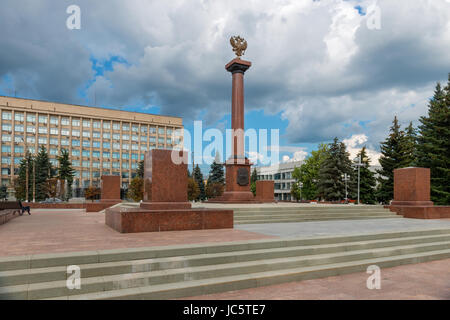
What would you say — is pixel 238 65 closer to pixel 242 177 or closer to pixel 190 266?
pixel 242 177

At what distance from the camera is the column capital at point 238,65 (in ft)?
64.1

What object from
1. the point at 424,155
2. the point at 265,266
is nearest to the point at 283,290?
the point at 265,266

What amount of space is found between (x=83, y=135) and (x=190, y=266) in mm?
83002

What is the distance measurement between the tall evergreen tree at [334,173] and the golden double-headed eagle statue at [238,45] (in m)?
30.3

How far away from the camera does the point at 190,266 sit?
19.5 ft

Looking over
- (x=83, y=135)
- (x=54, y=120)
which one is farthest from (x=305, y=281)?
(x=54, y=120)

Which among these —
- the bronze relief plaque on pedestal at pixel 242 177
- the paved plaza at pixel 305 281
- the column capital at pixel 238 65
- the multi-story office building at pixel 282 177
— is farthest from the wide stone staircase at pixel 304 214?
the multi-story office building at pixel 282 177

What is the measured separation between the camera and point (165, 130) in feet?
303

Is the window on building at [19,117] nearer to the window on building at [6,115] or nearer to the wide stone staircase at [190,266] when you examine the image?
the window on building at [6,115]

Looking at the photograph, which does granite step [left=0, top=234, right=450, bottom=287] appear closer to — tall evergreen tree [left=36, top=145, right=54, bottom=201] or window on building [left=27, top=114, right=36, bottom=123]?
tall evergreen tree [left=36, top=145, right=54, bottom=201]

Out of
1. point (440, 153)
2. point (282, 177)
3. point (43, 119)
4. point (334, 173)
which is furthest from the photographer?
point (282, 177)

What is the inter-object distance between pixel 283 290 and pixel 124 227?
15.9 ft

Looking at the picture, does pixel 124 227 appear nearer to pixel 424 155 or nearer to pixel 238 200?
pixel 238 200

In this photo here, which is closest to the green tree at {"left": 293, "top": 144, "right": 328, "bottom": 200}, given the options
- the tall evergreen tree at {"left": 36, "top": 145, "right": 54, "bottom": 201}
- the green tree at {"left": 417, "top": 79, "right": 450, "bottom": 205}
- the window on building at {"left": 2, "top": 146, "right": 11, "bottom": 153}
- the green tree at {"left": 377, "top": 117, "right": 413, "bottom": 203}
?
the green tree at {"left": 377, "top": 117, "right": 413, "bottom": 203}
